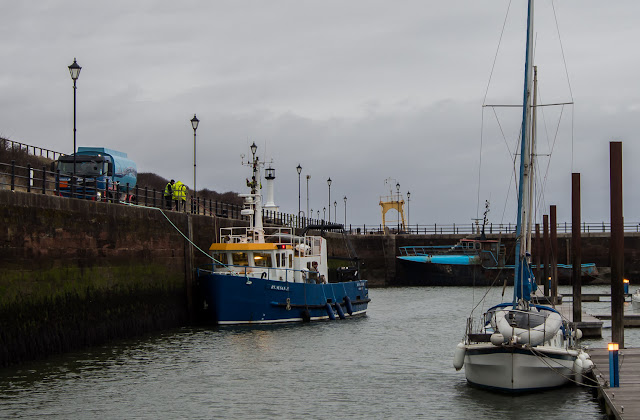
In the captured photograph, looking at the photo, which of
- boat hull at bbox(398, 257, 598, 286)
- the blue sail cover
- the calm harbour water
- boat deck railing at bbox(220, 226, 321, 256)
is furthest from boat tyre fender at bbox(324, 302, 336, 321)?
boat hull at bbox(398, 257, 598, 286)

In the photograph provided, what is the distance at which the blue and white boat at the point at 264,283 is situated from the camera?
3650 centimetres

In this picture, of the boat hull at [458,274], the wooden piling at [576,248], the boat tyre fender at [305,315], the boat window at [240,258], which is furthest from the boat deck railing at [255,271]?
the boat hull at [458,274]

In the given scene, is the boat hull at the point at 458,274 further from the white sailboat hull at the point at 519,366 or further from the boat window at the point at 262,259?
the white sailboat hull at the point at 519,366

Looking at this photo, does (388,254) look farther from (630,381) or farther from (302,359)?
(630,381)

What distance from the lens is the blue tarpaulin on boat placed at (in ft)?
247

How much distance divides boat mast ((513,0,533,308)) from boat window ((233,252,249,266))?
1566 centimetres

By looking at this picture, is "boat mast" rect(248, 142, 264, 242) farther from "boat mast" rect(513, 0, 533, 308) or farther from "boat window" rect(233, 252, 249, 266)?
"boat mast" rect(513, 0, 533, 308)

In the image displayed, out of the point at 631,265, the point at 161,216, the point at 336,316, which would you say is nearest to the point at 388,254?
the point at 631,265

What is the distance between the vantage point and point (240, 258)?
127 ft

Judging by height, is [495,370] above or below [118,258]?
below

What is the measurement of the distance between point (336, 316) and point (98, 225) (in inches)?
547

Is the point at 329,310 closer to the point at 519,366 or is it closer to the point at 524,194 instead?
the point at 524,194

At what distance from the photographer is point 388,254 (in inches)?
3155

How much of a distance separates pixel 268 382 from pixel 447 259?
54.2 meters
